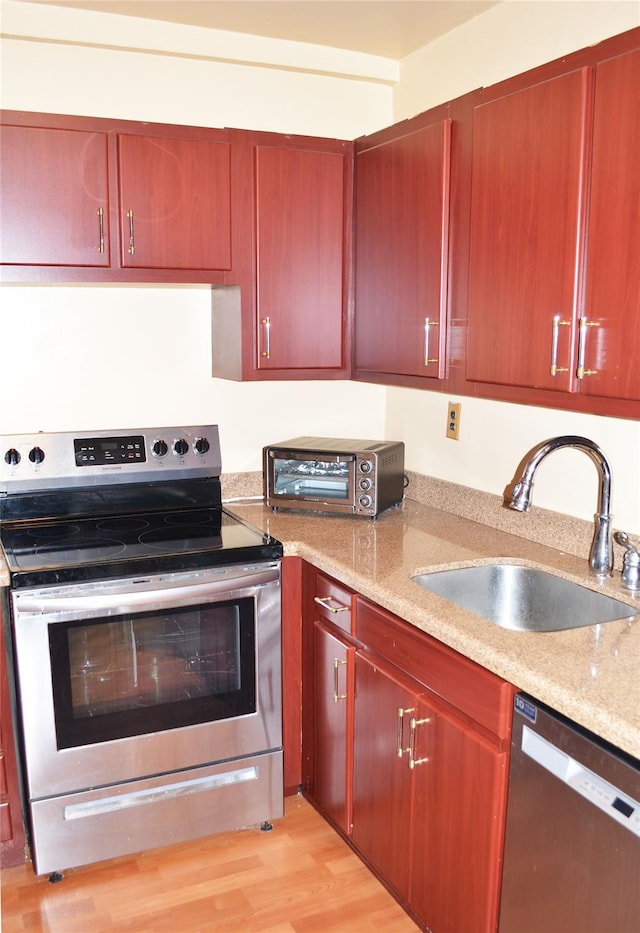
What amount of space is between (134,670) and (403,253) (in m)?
1.43

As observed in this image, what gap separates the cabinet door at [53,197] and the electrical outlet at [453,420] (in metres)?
1.22

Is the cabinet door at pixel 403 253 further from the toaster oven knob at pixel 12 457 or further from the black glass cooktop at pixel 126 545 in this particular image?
the toaster oven knob at pixel 12 457

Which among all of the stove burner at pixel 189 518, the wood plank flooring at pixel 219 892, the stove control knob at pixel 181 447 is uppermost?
the stove control knob at pixel 181 447

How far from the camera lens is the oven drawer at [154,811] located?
7.30ft

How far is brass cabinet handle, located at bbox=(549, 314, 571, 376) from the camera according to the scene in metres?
1.88

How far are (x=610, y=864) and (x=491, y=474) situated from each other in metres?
1.41

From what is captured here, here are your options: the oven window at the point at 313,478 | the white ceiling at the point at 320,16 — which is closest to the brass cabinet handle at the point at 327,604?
the oven window at the point at 313,478

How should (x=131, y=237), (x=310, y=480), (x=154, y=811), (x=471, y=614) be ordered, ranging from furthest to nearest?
1. (x=310, y=480)
2. (x=131, y=237)
3. (x=154, y=811)
4. (x=471, y=614)

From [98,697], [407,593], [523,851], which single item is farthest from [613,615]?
[98,697]

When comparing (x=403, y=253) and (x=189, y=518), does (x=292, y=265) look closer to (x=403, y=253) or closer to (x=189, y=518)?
(x=403, y=253)

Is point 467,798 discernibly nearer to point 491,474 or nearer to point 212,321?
point 491,474

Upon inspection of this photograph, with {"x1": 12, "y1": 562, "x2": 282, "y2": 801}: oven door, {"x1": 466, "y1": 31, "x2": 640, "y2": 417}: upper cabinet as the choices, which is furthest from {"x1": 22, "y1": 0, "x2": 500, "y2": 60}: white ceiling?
{"x1": 12, "y1": 562, "x2": 282, "y2": 801}: oven door

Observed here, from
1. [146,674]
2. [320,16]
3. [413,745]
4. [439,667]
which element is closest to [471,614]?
[439,667]

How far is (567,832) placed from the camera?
4.83 ft
